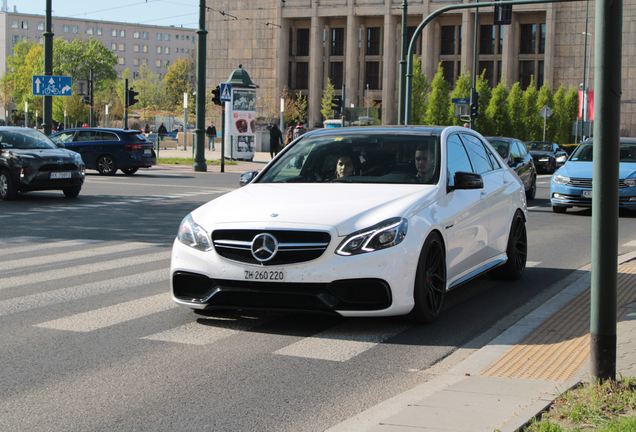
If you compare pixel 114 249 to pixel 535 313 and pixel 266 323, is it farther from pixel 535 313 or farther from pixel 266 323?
pixel 535 313

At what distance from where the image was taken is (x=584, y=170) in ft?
57.4

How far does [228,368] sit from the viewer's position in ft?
17.2

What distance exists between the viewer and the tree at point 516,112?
231ft

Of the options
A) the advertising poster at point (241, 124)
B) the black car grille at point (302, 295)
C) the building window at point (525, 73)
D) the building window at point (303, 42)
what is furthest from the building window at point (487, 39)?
the black car grille at point (302, 295)

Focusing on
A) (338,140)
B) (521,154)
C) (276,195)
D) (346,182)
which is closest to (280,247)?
(276,195)

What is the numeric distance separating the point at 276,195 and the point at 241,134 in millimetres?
34557

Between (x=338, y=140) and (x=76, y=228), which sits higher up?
Answer: (x=338, y=140)

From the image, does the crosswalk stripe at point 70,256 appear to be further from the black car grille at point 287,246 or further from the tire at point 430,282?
the tire at point 430,282

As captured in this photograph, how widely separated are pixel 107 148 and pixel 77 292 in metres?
21.1

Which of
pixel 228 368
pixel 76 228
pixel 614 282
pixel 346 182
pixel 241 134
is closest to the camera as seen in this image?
pixel 614 282

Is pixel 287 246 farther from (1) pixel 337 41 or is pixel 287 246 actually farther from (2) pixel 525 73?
(1) pixel 337 41

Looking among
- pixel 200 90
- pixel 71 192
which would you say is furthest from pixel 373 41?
pixel 71 192

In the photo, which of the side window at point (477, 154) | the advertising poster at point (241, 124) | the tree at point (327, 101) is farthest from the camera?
the tree at point (327, 101)

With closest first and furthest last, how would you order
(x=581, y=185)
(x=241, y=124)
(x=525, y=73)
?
(x=581, y=185), (x=241, y=124), (x=525, y=73)
